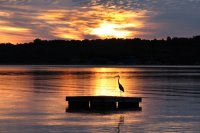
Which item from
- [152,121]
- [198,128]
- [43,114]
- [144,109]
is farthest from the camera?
[144,109]

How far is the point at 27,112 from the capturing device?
22797 millimetres

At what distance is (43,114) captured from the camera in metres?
22.0

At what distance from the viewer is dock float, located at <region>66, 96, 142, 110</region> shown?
2497cm

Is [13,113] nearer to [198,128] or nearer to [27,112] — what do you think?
[27,112]

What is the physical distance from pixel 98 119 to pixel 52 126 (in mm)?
2972

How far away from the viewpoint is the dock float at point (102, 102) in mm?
24969

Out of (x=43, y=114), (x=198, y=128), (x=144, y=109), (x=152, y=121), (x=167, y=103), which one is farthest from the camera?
(x=167, y=103)

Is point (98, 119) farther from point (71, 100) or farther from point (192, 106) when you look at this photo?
point (192, 106)

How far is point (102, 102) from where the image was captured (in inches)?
982

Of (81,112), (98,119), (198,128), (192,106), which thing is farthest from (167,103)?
(198,128)

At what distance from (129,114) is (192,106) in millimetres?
4837

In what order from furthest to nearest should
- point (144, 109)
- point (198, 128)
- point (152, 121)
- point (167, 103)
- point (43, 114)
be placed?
point (167, 103)
point (144, 109)
point (43, 114)
point (152, 121)
point (198, 128)

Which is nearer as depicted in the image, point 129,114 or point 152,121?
point 152,121

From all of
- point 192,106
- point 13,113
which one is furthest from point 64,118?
point 192,106
